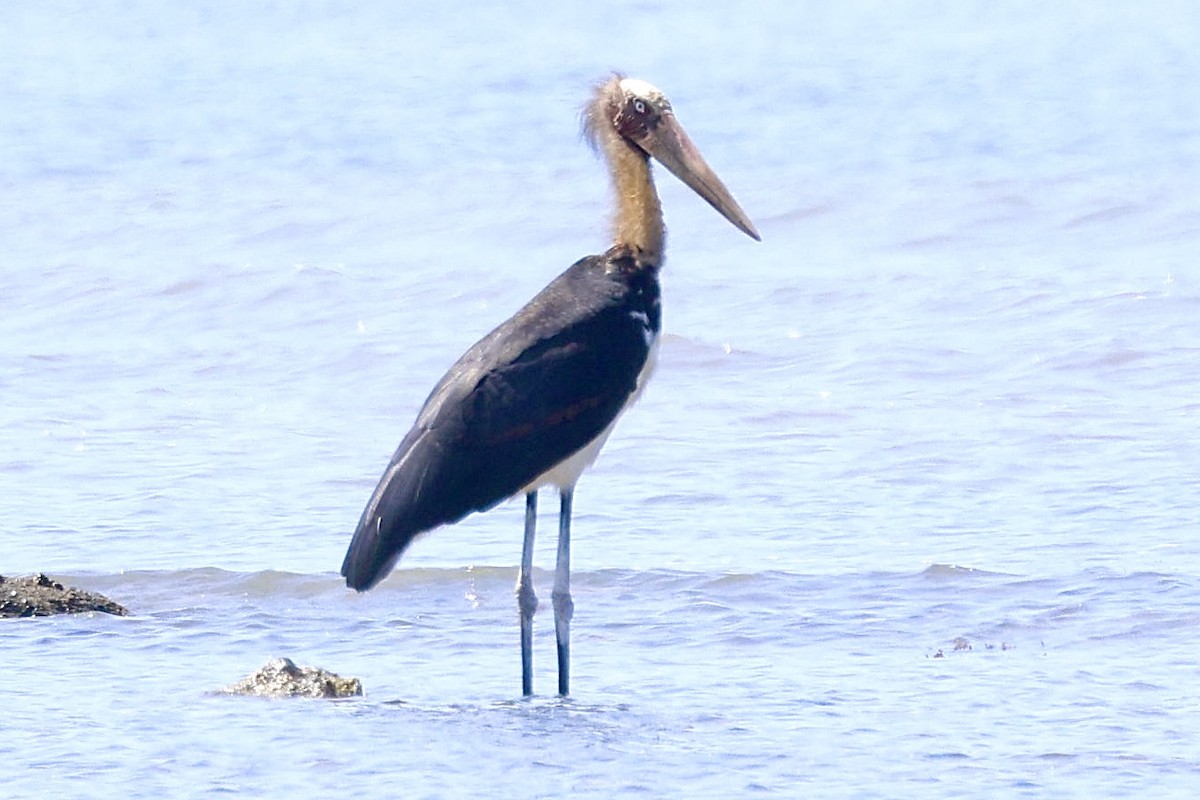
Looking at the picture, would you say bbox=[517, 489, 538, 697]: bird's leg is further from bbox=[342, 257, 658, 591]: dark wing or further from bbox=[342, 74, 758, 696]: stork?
bbox=[342, 257, 658, 591]: dark wing

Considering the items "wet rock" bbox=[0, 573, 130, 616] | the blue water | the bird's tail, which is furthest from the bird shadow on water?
"wet rock" bbox=[0, 573, 130, 616]

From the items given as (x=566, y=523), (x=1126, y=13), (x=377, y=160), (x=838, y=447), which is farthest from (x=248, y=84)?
(x=566, y=523)

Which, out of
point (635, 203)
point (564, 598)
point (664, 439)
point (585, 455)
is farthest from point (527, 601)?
point (664, 439)

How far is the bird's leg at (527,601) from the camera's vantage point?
22.6 ft

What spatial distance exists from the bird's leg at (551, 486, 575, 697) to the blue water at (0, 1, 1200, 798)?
18cm

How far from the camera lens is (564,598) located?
23.4 feet

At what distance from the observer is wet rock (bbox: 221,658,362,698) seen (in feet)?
21.3

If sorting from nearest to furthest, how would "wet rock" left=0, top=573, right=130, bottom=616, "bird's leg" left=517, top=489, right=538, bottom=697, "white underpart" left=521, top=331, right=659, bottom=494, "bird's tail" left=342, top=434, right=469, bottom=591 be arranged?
"bird's tail" left=342, top=434, right=469, bottom=591 → "bird's leg" left=517, top=489, right=538, bottom=697 → "white underpart" left=521, top=331, right=659, bottom=494 → "wet rock" left=0, top=573, right=130, bottom=616

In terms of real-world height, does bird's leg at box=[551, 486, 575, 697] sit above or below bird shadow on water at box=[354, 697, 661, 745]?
above

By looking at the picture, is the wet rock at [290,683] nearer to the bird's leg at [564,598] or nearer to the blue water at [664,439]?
the blue water at [664,439]

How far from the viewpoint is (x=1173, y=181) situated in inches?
667

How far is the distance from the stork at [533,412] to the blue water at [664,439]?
0.47 meters

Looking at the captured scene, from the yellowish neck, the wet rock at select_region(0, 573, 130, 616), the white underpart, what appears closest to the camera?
the white underpart

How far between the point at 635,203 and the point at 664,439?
3456mm
